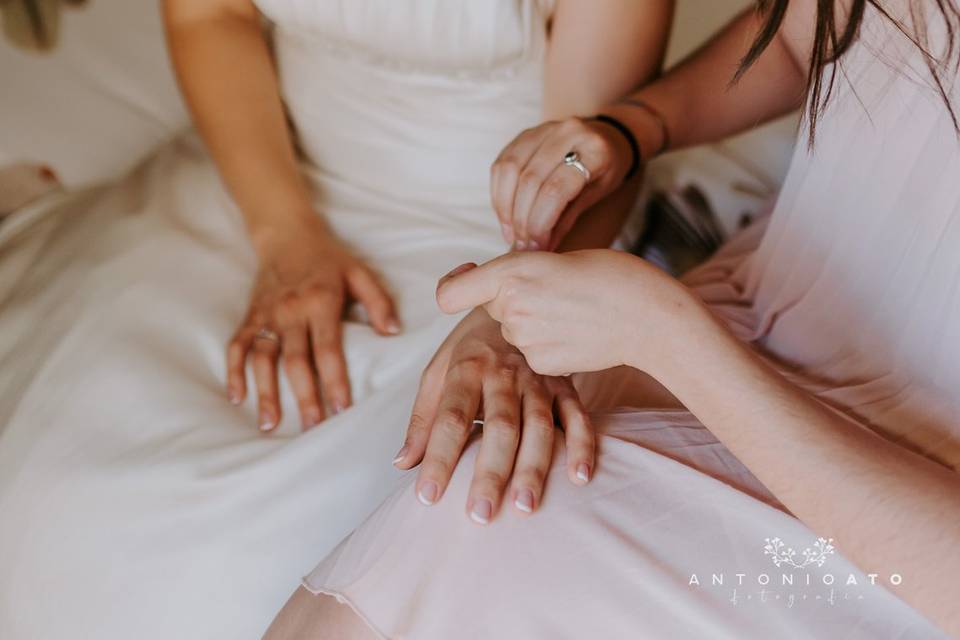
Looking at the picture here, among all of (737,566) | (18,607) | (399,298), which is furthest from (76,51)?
(737,566)

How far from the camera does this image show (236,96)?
3.82 ft

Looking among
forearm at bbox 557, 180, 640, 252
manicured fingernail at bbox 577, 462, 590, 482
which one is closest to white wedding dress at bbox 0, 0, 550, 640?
forearm at bbox 557, 180, 640, 252

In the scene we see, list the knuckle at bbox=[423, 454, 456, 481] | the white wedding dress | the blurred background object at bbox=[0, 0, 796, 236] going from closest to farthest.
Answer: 1. the knuckle at bbox=[423, 454, 456, 481]
2. the white wedding dress
3. the blurred background object at bbox=[0, 0, 796, 236]

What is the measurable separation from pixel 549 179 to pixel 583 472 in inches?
12.3

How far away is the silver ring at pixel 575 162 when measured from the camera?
90cm

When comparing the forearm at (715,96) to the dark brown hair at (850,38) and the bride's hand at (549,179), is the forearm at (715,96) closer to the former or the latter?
A: the bride's hand at (549,179)

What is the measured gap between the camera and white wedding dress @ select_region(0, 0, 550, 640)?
2.68ft

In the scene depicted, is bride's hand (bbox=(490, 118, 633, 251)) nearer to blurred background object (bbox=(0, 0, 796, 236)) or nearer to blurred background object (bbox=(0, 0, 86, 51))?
blurred background object (bbox=(0, 0, 796, 236))

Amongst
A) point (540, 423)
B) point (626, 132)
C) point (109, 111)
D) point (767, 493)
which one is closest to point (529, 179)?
point (626, 132)

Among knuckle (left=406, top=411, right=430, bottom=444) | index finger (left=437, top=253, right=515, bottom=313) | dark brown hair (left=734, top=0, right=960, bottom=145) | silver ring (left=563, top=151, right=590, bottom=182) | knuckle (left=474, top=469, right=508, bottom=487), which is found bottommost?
knuckle (left=406, top=411, right=430, bottom=444)

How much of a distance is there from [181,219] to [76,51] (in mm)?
539

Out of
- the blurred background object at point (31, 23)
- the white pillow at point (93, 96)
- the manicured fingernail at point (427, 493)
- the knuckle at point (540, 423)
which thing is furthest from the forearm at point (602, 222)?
the blurred background object at point (31, 23)

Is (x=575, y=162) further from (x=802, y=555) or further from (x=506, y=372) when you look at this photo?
(x=802, y=555)

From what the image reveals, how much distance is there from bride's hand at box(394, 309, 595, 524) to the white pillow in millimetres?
841
